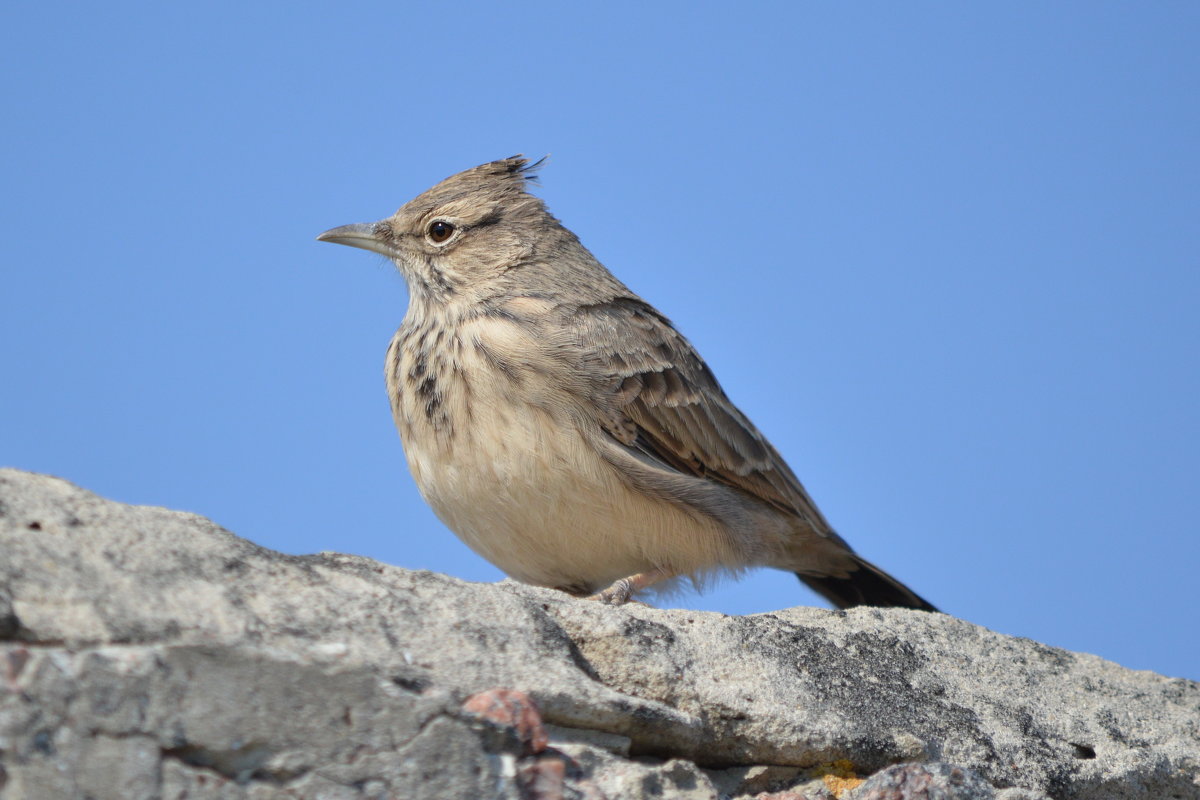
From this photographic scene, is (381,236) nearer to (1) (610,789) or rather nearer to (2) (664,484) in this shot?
(2) (664,484)

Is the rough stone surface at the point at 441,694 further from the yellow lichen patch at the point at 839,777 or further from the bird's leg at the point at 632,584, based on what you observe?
the bird's leg at the point at 632,584

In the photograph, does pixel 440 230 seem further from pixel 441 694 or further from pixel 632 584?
pixel 441 694

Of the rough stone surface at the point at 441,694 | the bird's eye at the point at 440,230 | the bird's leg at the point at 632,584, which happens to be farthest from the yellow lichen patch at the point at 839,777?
the bird's eye at the point at 440,230

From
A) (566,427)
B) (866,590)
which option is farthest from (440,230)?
(866,590)

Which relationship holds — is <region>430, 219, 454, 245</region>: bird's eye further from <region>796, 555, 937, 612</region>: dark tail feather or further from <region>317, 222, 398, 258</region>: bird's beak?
<region>796, 555, 937, 612</region>: dark tail feather

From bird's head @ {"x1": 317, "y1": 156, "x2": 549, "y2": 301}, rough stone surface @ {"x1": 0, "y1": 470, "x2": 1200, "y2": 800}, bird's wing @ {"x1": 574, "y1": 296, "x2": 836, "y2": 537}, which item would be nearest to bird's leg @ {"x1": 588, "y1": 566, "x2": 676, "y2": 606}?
bird's wing @ {"x1": 574, "y1": 296, "x2": 836, "y2": 537}
